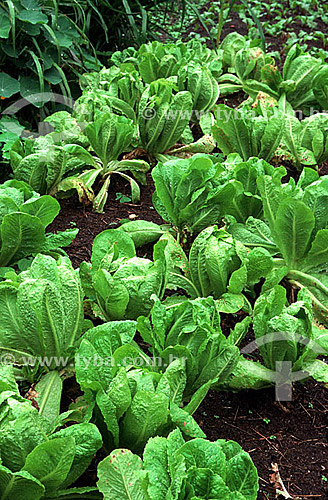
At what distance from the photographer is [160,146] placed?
3926 mm

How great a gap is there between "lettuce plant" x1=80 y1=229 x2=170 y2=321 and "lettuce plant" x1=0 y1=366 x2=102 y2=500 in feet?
1.93

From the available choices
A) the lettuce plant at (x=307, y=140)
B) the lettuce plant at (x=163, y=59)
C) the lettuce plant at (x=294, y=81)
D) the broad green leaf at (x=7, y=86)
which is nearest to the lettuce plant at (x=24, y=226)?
the broad green leaf at (x=7, y=86)

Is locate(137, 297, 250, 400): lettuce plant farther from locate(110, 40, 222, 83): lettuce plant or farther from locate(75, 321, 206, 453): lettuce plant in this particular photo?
locate(110, 40, 222, 83): lettuce plant

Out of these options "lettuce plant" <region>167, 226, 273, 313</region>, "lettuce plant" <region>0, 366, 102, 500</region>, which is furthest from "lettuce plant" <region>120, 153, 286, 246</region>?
"lettuce plant" <region>0, 366, 102, 500</region>

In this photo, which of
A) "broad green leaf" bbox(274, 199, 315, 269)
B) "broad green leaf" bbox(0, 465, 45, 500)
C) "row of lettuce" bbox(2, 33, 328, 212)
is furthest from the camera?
"row of lettuce" bbox(2, 33, 328, 212)

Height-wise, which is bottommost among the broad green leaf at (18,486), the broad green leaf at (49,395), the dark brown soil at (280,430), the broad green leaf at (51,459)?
the dark brown soil at (280,430)

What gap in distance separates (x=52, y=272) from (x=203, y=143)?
6.71 feet

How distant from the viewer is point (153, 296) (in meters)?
2.20

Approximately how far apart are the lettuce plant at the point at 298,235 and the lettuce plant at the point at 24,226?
93 cm

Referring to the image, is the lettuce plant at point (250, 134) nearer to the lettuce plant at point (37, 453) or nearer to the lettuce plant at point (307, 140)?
the lettuce plant at point (307, 140)

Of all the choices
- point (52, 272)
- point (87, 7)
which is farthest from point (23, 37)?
point (52, 272)

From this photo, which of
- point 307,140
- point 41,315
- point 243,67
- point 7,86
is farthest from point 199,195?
point 243,67

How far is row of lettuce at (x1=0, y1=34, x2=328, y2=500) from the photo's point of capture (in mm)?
1736

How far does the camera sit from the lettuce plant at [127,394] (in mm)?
1859
